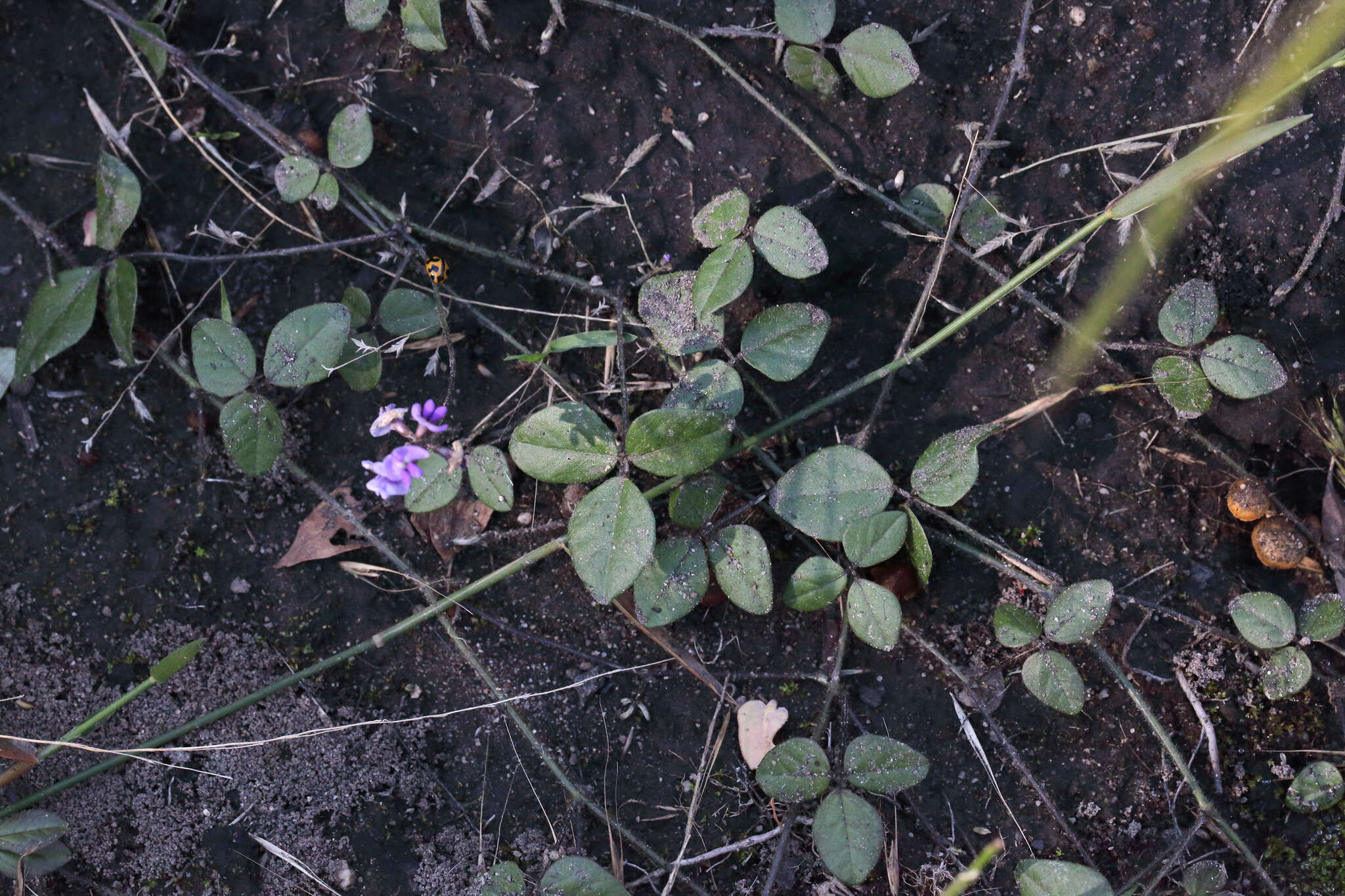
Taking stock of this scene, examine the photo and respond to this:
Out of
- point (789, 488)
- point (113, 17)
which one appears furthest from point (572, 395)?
point (113, 17)

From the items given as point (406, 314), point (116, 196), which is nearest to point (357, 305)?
point (406, 314)

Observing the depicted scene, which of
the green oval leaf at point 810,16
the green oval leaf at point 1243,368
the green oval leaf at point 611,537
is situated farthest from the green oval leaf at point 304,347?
the green oval leaf at point 1243,368

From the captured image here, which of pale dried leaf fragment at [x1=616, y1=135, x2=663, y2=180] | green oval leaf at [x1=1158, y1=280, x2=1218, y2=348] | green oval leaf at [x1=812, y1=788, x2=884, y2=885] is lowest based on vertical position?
green oval leaf at [x1=812, y1=788, x2=884, y2=885]

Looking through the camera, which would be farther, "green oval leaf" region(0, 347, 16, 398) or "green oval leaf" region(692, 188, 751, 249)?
"green oval leaf" region(0, 347, 16, 398)

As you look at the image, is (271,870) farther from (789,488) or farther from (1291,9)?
(1291,9)

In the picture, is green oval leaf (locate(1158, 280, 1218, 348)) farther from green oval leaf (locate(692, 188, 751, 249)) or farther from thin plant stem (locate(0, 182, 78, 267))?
thin plant stem (locate(0, 182, 78, 267))

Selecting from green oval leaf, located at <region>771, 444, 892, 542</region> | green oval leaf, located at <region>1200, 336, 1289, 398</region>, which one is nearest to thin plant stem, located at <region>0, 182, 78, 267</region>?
green oval leaf, located at <region>771, 444, 892, 542</region>

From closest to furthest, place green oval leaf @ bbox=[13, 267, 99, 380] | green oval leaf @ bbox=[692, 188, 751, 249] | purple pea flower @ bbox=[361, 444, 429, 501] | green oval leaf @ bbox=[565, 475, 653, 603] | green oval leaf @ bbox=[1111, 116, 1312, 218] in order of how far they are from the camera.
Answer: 1. green oval leaf @ bbox=[1111, 116, 1312, 218]
2. purple pea flower @ bbox=[361, 444, 429, 501]
3. green oval leaf @ bbox=[565, 475, 653, 603]
4. green oval leaf @ bbox=[692, 188, 751, 249]
5. green oval leaf @ bbox=[13, 267, 99, 380]

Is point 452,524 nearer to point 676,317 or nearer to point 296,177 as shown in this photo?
point 676,317
